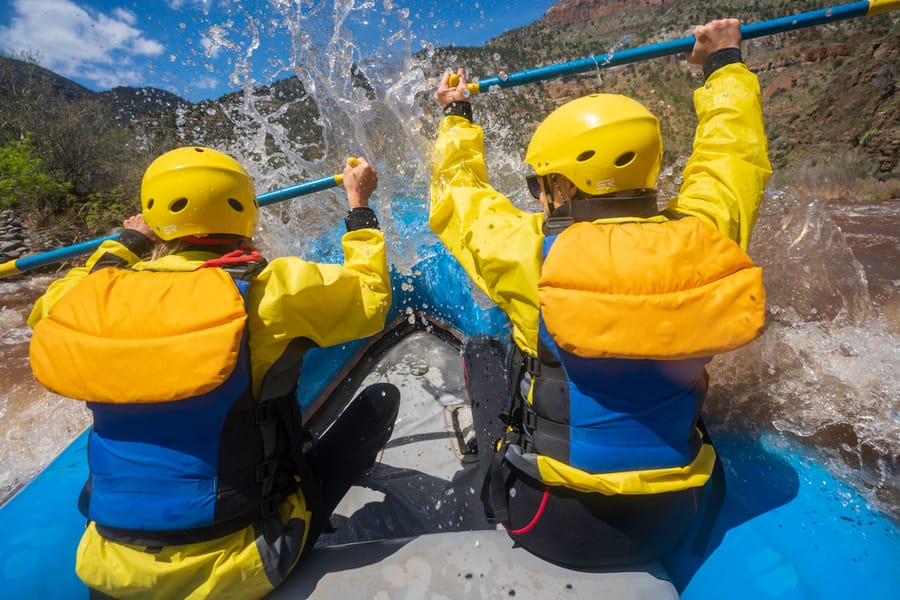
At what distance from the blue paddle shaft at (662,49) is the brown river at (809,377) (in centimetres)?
109

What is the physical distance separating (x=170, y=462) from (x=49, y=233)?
32.4 ft

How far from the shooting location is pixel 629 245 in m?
1.14

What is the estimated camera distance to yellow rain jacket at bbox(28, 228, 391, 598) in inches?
48.8

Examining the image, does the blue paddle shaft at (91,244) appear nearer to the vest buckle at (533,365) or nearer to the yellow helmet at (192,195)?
the yellow helmet at (192,195)

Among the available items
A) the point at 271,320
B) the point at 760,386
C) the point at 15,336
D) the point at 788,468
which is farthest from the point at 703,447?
the point at 15,336

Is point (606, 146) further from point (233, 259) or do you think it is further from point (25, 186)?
point (25, 186)

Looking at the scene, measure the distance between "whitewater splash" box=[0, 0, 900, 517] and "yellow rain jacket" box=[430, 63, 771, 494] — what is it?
0.87m

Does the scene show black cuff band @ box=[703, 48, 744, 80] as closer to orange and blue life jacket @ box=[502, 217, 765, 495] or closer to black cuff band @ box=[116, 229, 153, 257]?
orange and blue life jacket @ box=[502, 217, 765, 495]

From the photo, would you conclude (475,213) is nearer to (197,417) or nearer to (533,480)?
(533,480)

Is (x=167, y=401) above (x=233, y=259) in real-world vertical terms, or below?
below

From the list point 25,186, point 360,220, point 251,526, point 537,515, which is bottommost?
point 537,515

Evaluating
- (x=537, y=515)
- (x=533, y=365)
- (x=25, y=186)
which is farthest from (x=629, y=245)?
(x=25, y=186)

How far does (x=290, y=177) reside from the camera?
3674 millimetres

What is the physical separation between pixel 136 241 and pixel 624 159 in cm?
182
